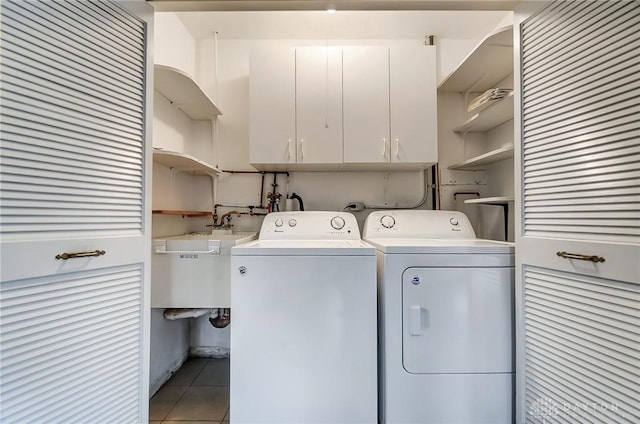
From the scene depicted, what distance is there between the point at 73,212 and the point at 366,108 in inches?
65.8

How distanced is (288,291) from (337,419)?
2.08ft

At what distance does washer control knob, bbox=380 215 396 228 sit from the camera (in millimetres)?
1938

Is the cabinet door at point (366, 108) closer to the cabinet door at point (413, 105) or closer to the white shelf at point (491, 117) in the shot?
the cabinet door at point (413, 105)

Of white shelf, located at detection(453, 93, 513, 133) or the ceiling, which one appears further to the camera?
white shelf, located at detection(453, 93, 513, 133)

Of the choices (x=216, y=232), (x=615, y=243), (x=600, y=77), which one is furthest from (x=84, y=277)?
(x=600, y=77)

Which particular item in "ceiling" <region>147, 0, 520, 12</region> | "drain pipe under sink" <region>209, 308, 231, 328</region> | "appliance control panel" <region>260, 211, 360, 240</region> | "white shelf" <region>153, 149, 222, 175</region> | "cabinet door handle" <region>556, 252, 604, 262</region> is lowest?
"drain pipe under sink" <region>209, 308, 231, 328</region>

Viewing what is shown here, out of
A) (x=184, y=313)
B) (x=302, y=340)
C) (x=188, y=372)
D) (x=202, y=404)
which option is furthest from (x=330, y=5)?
(x=188, y=372)

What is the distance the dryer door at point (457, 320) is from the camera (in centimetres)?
131

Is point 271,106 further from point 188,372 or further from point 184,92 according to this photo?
point 188,372

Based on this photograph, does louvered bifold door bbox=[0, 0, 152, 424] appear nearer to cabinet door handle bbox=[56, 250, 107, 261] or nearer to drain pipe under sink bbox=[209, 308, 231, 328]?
cabinet door handle bbox=[56, 250, 107, 261]

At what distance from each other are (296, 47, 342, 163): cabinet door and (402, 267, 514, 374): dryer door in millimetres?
1002

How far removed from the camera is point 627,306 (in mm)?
892

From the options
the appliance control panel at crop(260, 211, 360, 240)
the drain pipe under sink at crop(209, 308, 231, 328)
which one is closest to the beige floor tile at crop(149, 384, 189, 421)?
the drain pipe under sink at crop(209, 308, 231, 328)

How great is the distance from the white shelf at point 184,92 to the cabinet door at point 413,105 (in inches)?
50.9
